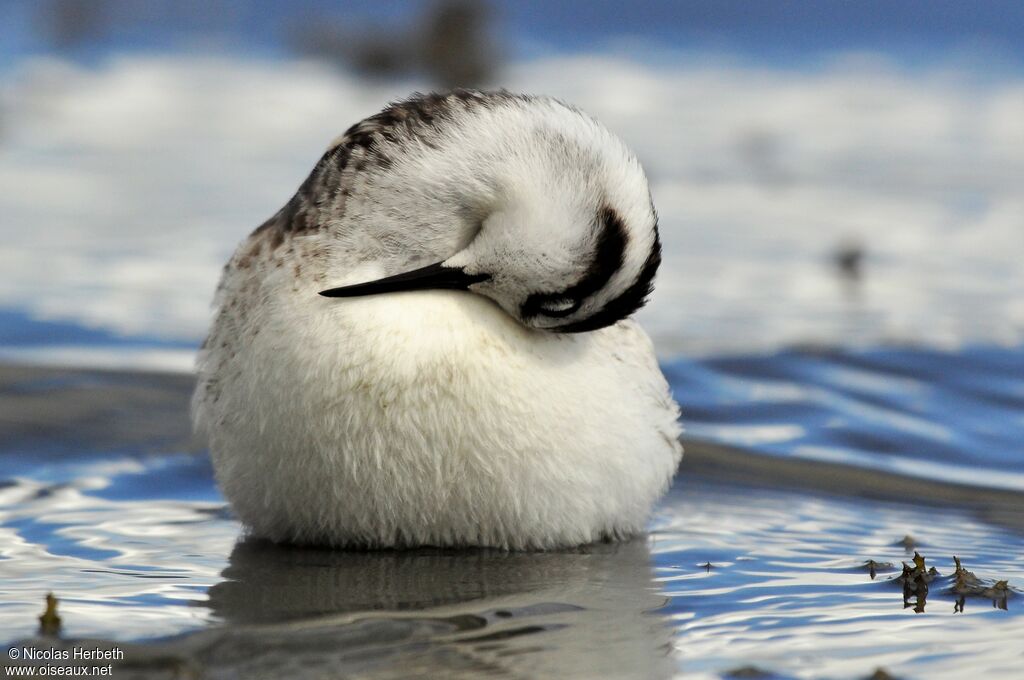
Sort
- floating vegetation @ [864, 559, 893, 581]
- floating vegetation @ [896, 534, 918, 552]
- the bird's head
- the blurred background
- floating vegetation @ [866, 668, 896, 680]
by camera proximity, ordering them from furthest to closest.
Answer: the blurred background, floating vegetation @ [896, 534, 918, 552], floating vegetation @ [864, 559, 893, 581], the bird's head, floating vegetation @ [866, 668, 896, 680]

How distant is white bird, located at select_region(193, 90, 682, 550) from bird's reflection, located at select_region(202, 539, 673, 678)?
Answer: 0.11 m

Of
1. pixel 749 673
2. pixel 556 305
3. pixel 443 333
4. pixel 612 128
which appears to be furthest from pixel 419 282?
pixel 612 128

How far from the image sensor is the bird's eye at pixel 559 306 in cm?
567

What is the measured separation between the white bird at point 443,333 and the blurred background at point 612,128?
374 centimetres

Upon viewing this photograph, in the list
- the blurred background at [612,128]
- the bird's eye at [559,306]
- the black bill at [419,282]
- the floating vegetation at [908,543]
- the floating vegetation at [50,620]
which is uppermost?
the blurred background at [612,128]

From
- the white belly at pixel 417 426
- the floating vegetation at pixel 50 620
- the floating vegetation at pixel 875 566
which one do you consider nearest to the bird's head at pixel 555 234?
the white belly at pixel 417 426

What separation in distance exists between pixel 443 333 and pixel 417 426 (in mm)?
329

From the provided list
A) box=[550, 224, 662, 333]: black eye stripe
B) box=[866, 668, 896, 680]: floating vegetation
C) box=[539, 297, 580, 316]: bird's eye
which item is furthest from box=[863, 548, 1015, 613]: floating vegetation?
box=[539, 297, 580, 316]: bird's eye

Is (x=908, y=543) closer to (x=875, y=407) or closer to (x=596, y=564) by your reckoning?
(x=596, y=564)

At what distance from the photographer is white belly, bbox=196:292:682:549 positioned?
5.61m

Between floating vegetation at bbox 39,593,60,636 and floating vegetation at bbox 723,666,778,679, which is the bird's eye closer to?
floating vegetation at bbox 723,666,778,679

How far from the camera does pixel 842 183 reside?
51.6ft

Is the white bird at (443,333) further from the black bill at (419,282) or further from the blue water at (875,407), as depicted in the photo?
the blue water at (875,407)

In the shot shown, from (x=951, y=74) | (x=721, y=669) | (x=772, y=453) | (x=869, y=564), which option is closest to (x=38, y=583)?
(x=721, y=669)
